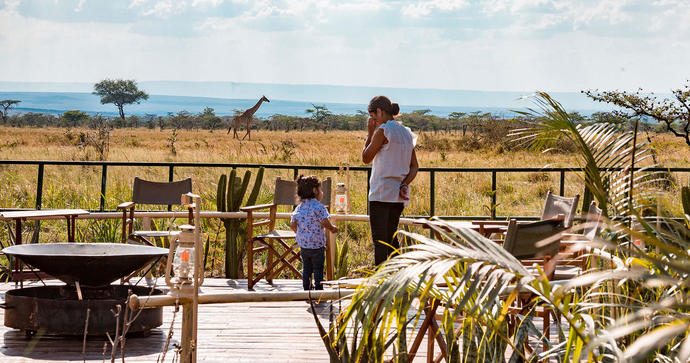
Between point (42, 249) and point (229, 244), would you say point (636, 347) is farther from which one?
point (229, 244)

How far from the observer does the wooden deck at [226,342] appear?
418 centimetres

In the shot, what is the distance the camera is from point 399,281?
7.46 ft

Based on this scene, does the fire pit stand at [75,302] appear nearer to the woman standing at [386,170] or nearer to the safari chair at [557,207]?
the woman standing at [386,170]

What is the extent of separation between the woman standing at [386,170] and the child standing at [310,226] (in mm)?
321

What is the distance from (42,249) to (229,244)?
7.49 ft

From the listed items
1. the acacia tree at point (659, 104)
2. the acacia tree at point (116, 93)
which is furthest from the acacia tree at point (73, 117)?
the acacia tree at point (659, 104)

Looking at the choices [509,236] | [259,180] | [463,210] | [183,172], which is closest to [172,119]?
[183,172]

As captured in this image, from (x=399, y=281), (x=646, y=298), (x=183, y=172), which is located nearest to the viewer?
(x=399, y=281)

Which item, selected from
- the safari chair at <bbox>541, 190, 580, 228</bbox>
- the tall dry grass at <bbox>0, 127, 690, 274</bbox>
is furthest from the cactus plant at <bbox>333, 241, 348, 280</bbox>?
the safari chair at <bbox>541, 190, 580, 228</bbox>

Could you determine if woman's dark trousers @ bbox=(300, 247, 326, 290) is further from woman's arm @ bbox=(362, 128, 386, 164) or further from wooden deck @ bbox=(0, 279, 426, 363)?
woman's arm @ bbox=(362, 128, 386, 164)

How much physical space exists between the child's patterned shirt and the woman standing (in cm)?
34

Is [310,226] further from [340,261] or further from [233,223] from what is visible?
[233,223]

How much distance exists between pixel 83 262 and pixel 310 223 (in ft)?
4.95

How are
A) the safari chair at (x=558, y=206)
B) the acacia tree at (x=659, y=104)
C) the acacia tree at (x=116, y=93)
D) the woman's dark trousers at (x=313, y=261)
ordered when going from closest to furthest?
the woman's dark trousers at (x=313, y=261) < the safari chair at (x=558, y=206) < the acacia tree at (x=659, y=104) < the acacia tree at (x=116, y=93)
